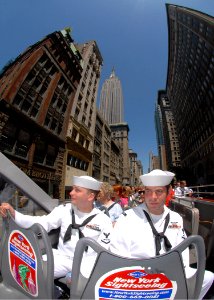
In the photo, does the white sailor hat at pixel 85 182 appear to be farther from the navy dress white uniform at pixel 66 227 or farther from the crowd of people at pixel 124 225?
the navy dress white uniform at pixel 66 227

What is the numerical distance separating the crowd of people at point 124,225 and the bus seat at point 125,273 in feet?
0.53

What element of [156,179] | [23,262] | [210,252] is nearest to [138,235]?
[156,179]

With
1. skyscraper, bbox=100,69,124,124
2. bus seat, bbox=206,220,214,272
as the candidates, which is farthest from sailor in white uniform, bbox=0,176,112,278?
skyscraper, bbox=100,69,124,124

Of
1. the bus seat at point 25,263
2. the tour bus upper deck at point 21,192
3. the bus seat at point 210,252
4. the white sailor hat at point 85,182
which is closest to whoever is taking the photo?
the bus seat at point 25,263

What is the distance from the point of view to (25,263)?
155 centimetres

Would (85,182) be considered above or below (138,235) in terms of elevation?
above

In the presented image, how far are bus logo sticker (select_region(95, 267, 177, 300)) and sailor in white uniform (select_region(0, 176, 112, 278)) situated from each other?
0.55 m

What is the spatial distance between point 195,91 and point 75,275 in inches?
2281

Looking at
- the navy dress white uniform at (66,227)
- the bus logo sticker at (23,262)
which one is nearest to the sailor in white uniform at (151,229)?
the navy dress white uniform at (66,227)

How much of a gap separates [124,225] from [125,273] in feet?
1.60

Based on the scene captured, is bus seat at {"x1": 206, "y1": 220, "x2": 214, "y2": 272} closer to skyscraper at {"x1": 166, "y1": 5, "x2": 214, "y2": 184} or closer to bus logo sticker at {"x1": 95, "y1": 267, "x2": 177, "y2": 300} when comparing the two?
bus logo sticker at {"x1": 95, "y1": 267, "x2": 177, "y2": 300}

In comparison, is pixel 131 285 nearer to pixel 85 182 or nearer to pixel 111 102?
pixel 85 182

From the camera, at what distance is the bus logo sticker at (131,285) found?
1226 mm

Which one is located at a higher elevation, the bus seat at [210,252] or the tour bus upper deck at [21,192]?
the tour bus upper deck at [21,192]
